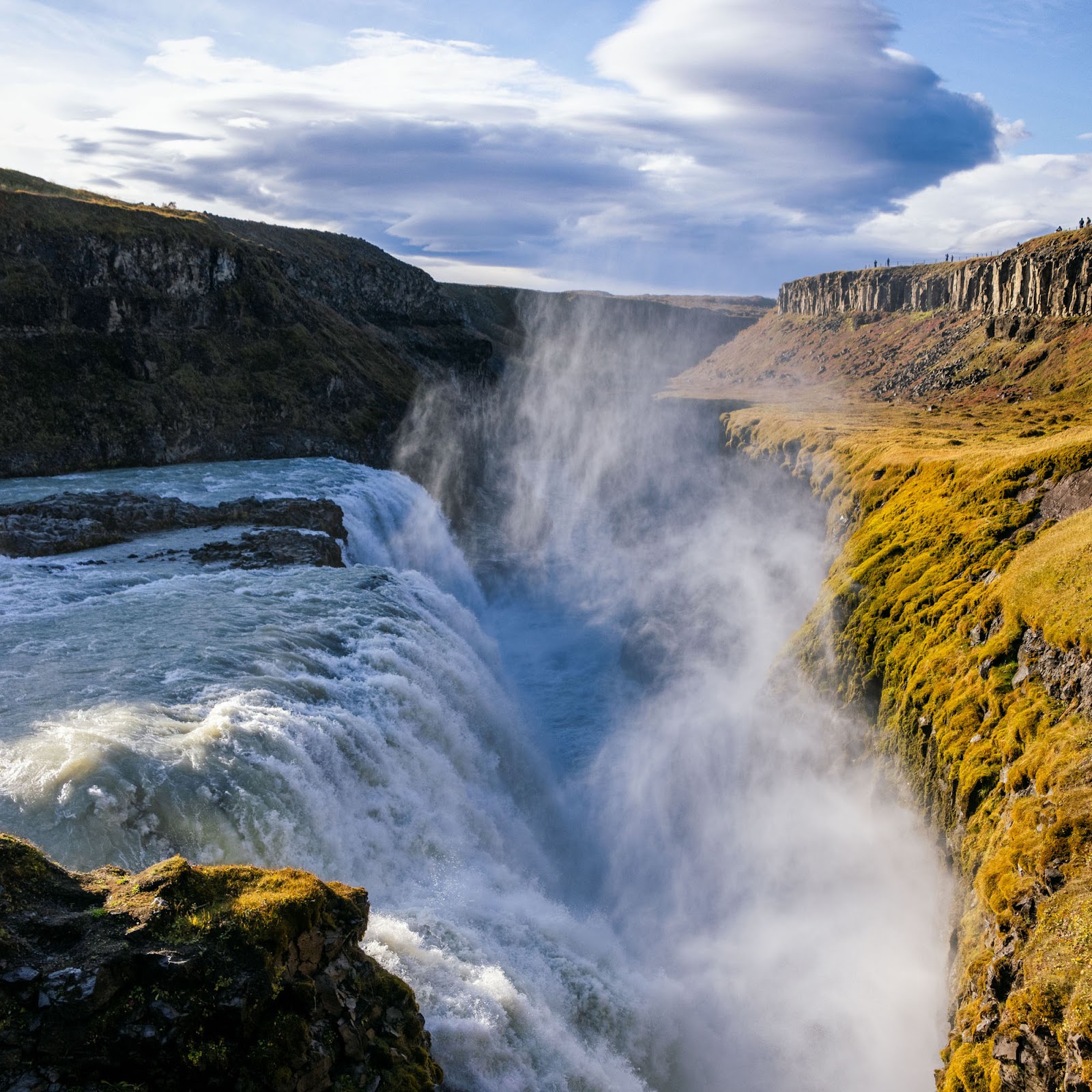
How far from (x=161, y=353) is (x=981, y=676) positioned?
185 feet

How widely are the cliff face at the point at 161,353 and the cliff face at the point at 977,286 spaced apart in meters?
73.8

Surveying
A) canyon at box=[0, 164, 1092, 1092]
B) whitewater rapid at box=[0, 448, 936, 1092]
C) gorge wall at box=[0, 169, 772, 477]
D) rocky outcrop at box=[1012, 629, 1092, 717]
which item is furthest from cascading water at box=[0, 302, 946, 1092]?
gorge wall at box=[0, 169, 772, 477]

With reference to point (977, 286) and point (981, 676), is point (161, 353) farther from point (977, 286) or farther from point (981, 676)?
point (977, 286)

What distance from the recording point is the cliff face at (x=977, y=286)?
3492 inches

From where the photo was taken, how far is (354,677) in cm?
2195

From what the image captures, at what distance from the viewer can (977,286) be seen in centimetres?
12362

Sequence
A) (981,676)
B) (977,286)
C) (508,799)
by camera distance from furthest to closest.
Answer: (977,286) → (508,799) → (981,676)

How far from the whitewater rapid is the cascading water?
0.26 ft

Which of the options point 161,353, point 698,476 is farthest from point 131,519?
point 698,476

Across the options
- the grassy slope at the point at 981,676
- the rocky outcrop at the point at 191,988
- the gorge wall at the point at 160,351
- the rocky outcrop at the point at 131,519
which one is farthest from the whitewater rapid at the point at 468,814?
the gorge wall at the point at 160,351

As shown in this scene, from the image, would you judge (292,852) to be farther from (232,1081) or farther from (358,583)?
(358,583)

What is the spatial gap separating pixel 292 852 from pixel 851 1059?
13.0m

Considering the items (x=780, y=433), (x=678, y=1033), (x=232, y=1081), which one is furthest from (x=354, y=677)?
(x=780, y=433)

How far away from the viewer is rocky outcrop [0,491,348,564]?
32.3 meters
